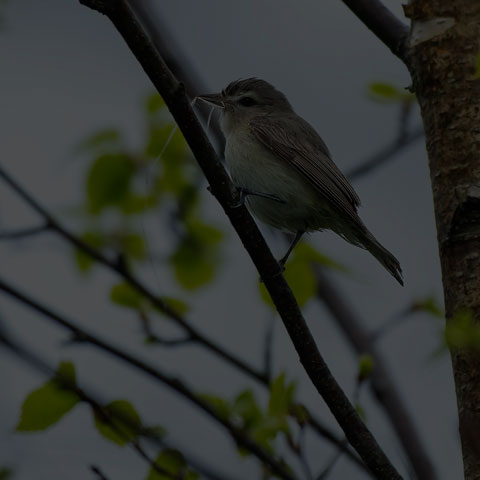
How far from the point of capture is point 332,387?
2.59 meters

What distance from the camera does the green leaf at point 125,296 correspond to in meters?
3.29

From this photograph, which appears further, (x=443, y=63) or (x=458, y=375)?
(x=443, y=63)

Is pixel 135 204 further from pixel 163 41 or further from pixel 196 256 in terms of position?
pixel 163 41

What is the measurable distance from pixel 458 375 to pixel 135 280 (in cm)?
122

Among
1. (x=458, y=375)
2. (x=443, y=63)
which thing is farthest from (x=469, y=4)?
(x=458, y=375)

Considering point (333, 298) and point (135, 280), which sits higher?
point (135, 280)

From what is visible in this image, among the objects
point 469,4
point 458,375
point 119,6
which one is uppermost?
point 119,6

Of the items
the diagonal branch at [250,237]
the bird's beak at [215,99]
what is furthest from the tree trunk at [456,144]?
the bird's beak at [215,99]

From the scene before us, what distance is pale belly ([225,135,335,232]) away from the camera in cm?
454

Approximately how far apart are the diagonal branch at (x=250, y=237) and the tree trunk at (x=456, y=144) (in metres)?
0.32

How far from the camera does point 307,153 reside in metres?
4.83

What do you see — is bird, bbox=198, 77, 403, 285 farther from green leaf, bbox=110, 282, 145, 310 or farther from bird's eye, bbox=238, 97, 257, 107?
green leaf, bbox=110, 282, 145, 310

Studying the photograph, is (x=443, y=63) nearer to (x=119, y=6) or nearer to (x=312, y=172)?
(x=119, y=6)

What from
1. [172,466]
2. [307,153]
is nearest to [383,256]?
[307,153]
